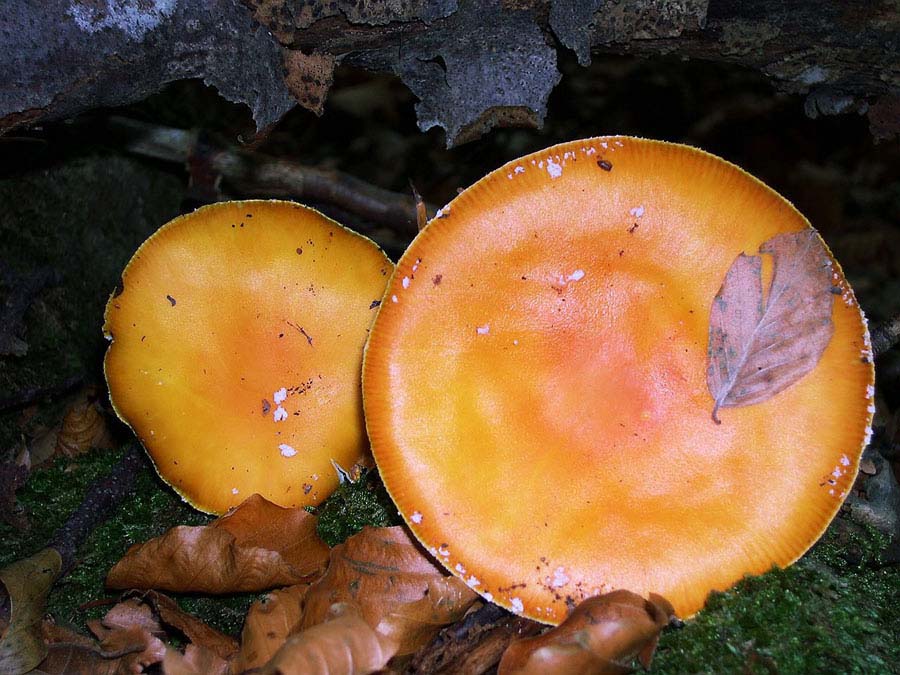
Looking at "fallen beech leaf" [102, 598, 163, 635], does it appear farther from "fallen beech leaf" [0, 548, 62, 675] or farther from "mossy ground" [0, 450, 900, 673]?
"fallen beech leaf" [0, 548, 62, 675]

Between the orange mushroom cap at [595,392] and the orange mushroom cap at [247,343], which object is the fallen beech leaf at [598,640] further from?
the orange mushroom cap at [247,343]

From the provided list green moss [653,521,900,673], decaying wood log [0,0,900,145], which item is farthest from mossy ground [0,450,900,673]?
decaying wood log [0,0,900,145]

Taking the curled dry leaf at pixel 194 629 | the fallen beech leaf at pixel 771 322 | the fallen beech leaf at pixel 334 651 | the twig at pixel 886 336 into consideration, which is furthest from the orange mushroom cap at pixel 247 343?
the twig at pixel 886 336

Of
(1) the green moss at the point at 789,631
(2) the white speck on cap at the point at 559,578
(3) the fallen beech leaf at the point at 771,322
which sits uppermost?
(3) the fallen beech leaf at the point at 771,322

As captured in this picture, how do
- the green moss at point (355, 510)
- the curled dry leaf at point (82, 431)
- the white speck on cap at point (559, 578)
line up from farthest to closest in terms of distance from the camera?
the curled dry leaf at point (82, 431)
the green moss at point (355, 510)
the white speck on cap at point (559, 578)

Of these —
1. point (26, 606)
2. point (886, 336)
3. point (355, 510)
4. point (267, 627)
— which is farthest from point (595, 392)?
point (26, 606)

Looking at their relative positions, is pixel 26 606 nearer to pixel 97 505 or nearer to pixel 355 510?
pixel 97 505

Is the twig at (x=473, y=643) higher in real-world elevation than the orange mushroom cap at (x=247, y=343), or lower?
lower

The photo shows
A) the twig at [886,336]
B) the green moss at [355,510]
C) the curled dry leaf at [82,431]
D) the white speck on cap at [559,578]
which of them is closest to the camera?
the white speck on cap at [559,578]
